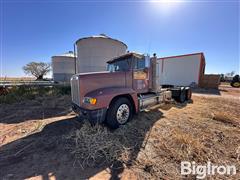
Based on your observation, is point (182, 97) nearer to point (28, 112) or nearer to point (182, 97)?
point (182, 97)

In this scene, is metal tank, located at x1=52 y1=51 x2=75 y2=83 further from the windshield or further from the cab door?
the cab door

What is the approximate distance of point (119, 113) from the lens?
13.3ft

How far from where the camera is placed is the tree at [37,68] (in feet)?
161

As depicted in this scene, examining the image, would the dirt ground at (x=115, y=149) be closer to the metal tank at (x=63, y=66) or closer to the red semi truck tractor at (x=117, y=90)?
the red semi truck tractor at (x=117, y=90)

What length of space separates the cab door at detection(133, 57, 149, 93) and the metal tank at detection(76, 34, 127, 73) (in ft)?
23.4

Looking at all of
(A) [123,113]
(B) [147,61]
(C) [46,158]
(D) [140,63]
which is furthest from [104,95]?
(B) [147,61]

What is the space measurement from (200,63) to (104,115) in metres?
17.2

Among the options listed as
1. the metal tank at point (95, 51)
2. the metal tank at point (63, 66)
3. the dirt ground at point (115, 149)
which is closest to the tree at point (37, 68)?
the metal tank at point (63, 66)

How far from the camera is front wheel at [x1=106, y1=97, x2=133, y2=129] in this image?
3.83 metres

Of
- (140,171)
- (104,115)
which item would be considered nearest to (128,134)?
(104,115)

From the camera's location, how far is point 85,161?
263 cm

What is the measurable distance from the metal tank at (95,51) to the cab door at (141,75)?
23.4ft

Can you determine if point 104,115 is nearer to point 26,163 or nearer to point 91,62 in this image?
point 26,163

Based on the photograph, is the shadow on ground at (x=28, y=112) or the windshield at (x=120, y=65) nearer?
the windshield at (x=120, y=65)
